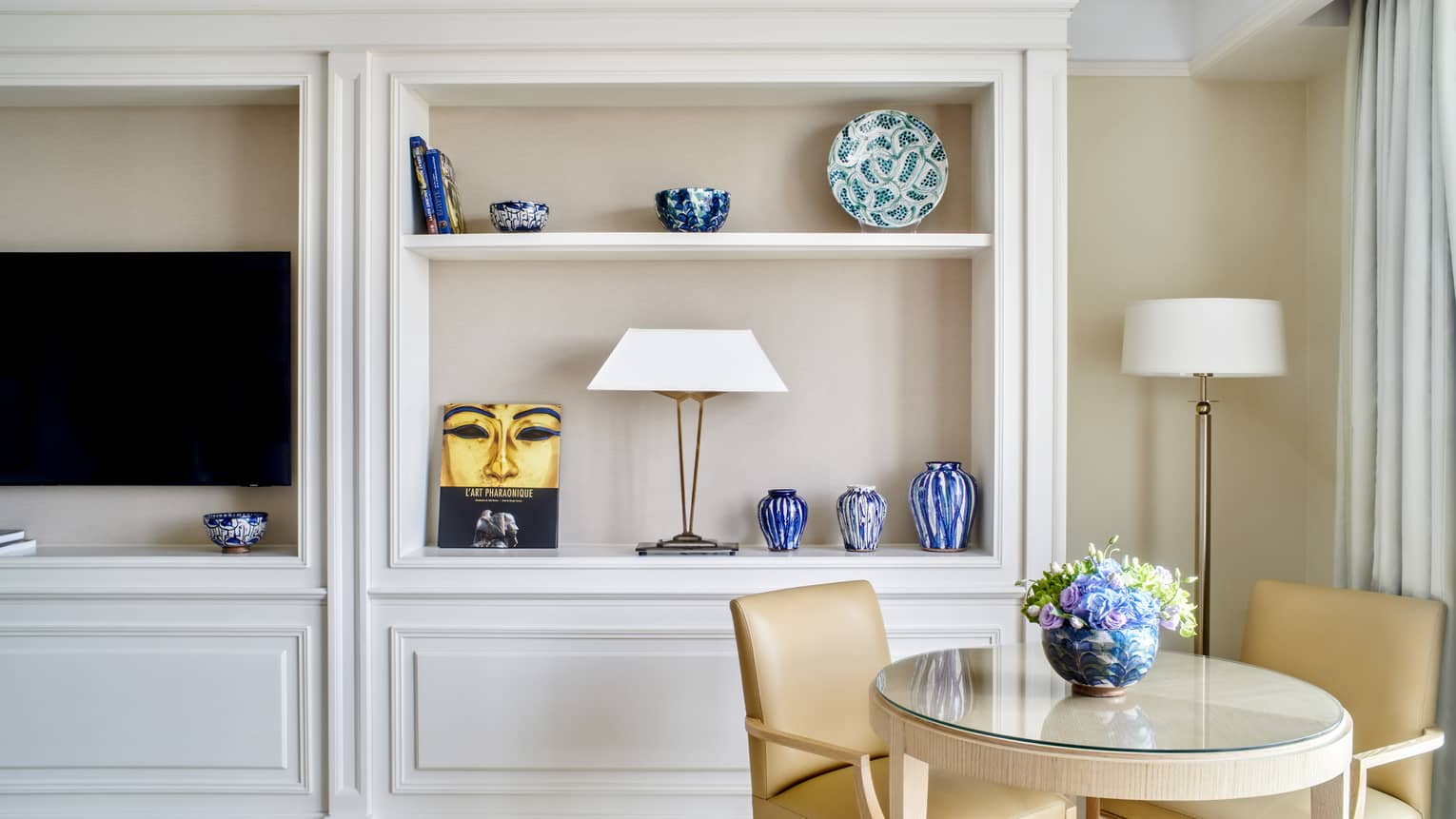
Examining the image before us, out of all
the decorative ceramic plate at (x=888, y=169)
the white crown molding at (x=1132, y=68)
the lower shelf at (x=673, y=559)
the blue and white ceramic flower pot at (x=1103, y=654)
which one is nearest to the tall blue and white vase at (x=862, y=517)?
the lower shelf at (x=673, y=559)

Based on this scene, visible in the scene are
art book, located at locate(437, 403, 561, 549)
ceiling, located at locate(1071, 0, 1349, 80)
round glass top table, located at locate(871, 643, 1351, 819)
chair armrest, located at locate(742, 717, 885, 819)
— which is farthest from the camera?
art book, located at locate(437, 403, 561, 549)

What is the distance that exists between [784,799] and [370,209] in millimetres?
1962

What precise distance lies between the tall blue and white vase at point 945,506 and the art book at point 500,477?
3.65 ft

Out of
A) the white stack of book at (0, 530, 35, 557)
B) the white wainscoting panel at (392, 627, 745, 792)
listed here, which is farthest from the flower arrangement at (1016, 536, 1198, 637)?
the white stack of book at (0, 530, 35, 557)

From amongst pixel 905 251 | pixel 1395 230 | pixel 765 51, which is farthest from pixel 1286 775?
pixel 765 51

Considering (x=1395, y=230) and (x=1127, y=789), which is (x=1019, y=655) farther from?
(x=1395, y=230)

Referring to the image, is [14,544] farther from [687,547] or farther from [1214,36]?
[1214,36]

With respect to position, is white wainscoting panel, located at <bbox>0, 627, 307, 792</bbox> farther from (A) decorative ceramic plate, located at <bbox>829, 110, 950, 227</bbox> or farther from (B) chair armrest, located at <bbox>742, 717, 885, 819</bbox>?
(A) decorative ceramic plate, located at <bbox>829, 110, 950, 227</bbox>

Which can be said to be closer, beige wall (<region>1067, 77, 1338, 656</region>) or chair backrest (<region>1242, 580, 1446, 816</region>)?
chair backrest (<region>1242, 580, 1446, 816</region>)

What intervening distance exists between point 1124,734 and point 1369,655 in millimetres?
950

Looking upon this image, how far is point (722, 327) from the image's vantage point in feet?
9.98

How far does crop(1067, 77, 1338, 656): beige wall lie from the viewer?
3.10m

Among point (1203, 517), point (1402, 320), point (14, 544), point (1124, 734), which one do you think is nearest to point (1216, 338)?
point (1402, 320)

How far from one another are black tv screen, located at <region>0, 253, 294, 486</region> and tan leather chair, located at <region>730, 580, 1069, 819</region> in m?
1.69
